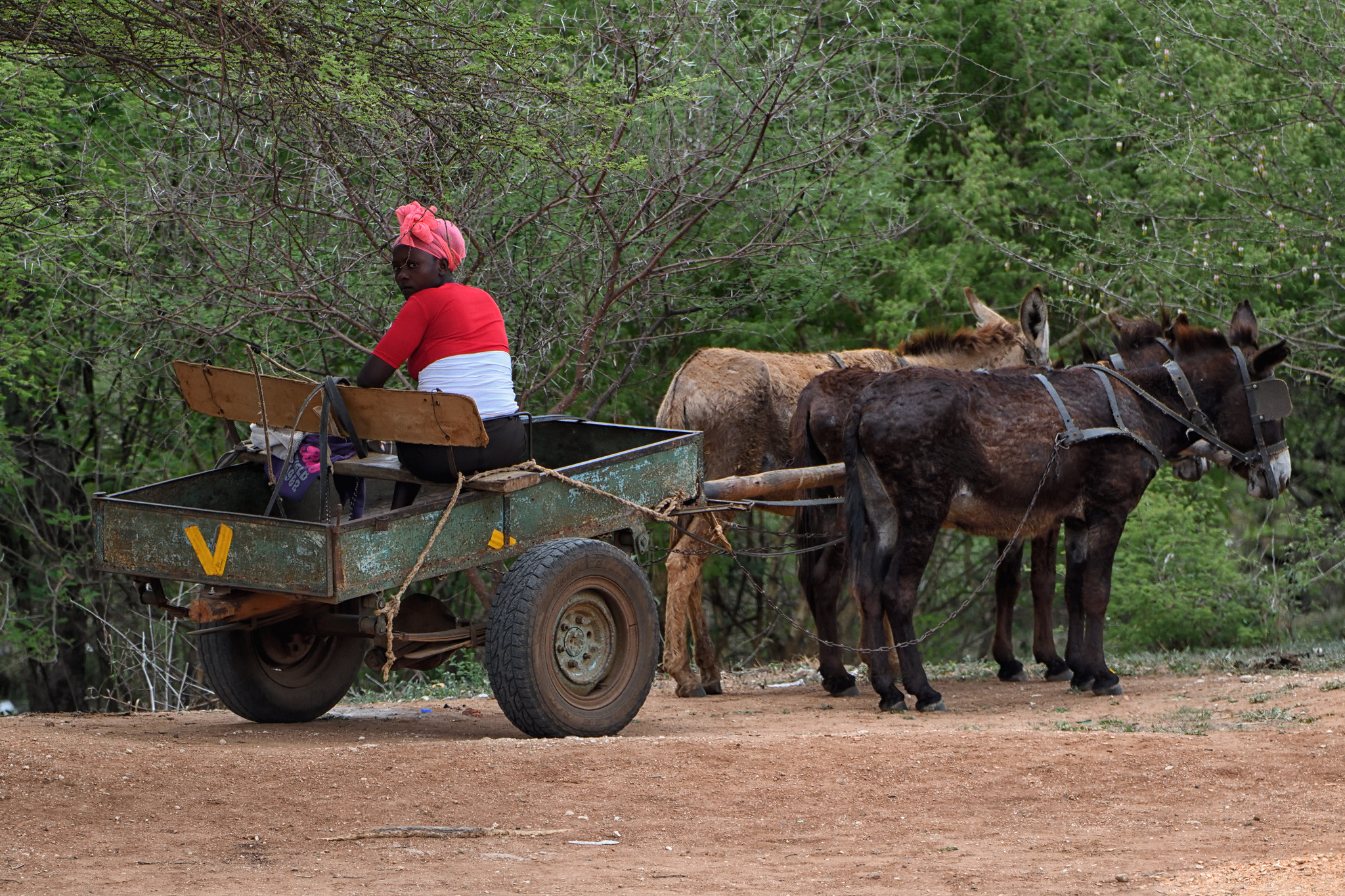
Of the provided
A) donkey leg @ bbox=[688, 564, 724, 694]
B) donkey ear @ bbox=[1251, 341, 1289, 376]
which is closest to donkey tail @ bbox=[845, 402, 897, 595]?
donkey leg @ bbox=[688, 564, 724, 694]

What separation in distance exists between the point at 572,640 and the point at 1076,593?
3.77 meters

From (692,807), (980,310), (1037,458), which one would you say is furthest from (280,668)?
(980,310)

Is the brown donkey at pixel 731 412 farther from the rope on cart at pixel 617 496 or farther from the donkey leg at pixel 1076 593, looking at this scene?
the rope on cart at pixel 617 496

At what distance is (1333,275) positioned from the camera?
1254cm

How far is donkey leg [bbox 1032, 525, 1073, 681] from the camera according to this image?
1008cm

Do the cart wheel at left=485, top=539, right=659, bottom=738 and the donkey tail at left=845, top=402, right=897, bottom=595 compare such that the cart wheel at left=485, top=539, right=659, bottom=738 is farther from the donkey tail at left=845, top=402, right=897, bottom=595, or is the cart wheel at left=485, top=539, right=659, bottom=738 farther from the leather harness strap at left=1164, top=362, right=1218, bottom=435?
the leather harness strap at left=1164, top=362, right=1218, bottom=435

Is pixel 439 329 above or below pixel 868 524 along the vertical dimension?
above

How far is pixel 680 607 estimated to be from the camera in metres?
9.60

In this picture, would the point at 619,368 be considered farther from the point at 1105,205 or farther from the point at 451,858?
the point at 451,858

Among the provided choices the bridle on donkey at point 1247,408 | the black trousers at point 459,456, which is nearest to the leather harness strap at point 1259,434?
the bridle on donkey at point 1247,408

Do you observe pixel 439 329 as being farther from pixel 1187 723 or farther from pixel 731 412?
pixel 1187 723

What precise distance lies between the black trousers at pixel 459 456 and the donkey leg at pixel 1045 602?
14.6 ft

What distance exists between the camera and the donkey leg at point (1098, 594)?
899 cm

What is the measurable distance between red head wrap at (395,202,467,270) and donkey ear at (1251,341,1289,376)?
5.31 m
